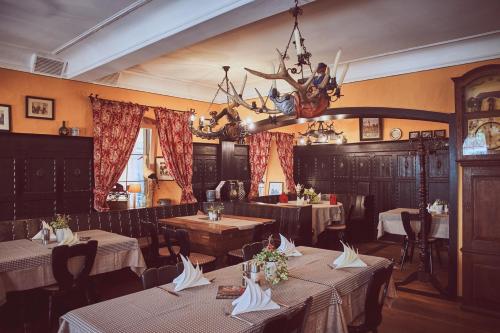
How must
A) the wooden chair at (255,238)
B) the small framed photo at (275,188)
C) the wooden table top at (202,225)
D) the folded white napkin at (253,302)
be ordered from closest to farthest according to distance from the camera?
the folded white napkin at (253,302), the wooden table top at (202,225), the wooden chair at (255,238), the small framed photo at (275,188)

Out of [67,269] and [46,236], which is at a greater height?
[46,236]

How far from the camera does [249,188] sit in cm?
1058

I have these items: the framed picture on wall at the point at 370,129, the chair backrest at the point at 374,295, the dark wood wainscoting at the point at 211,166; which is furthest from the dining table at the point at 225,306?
the framed picture on wall at the point at 370,129

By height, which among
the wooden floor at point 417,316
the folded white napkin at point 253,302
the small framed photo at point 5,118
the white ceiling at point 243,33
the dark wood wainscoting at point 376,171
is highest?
the white ceiling at point 243,33

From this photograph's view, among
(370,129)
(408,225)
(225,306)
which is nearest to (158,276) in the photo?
(225,306)

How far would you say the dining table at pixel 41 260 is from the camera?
12.7 feet

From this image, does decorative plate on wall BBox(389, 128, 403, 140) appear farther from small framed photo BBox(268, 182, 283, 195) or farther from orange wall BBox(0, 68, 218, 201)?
orange wall BBox(0, 68, 218, 201)

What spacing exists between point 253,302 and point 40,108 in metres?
5.34

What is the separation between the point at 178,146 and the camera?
7.95 metres

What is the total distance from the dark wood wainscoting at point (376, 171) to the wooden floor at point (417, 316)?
3996mm

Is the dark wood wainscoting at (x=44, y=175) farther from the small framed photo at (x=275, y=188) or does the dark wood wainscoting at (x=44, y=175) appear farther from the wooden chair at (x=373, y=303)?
the small framed photo at (x=275, y=188)

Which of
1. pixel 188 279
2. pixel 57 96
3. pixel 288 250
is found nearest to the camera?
pixel 188 279

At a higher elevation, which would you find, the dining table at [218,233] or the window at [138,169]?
the window at [138,169]

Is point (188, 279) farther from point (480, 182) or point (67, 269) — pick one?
point (480, 182)
